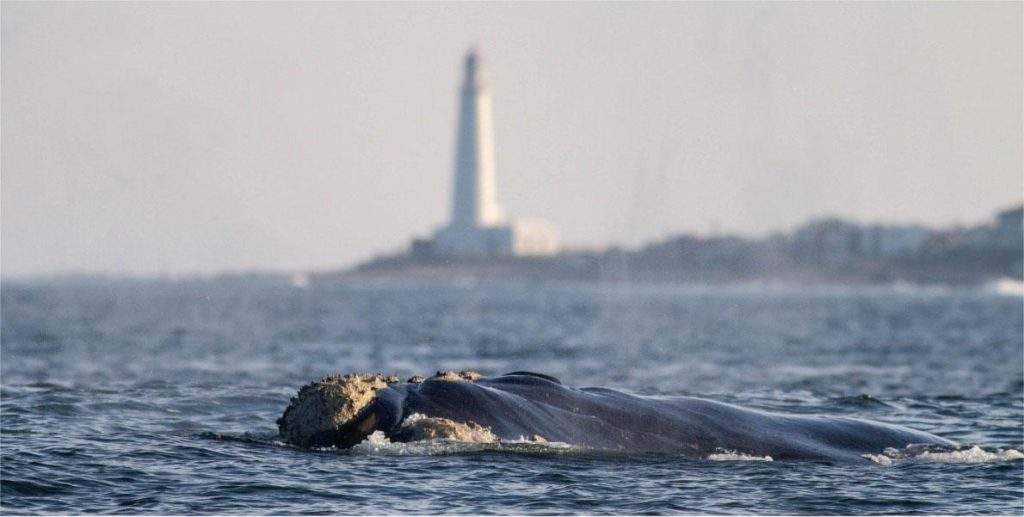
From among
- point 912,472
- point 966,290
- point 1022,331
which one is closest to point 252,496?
point 912,472

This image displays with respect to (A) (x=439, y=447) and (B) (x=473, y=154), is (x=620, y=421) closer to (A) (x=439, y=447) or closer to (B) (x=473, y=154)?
A: (A) (x=439, y=447)

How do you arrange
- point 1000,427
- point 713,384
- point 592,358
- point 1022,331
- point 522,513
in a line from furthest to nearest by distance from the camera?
point 1022,331 → point 592,358 → point 713,384 → point 1000,427 → point 522,513

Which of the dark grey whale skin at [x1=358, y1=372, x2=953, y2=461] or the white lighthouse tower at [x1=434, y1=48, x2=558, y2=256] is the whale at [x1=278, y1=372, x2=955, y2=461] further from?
the white lighthouse tower at [x1=434, y1=48, x2=558, y2=256]

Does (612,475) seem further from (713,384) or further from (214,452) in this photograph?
(713,384)

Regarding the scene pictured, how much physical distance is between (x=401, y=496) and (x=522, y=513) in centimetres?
123

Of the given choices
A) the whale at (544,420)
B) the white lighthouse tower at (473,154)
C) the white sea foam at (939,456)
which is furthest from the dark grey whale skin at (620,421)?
the white lighthouse tower at (473,154)

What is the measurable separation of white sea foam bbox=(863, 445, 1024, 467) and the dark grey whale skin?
0.52 ft

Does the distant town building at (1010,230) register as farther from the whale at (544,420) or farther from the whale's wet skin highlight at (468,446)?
the whale at (544,420)

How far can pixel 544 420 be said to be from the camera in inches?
650

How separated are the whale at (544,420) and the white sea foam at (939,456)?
0.16m

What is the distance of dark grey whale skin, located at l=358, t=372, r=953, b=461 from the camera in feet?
53.6

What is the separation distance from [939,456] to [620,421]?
3.91m

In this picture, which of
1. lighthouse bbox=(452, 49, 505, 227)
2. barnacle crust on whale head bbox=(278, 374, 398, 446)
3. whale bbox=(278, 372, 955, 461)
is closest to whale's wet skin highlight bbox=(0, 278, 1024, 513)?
whale bbox=(278, 372, 955, 461)

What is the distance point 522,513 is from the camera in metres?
14.2
